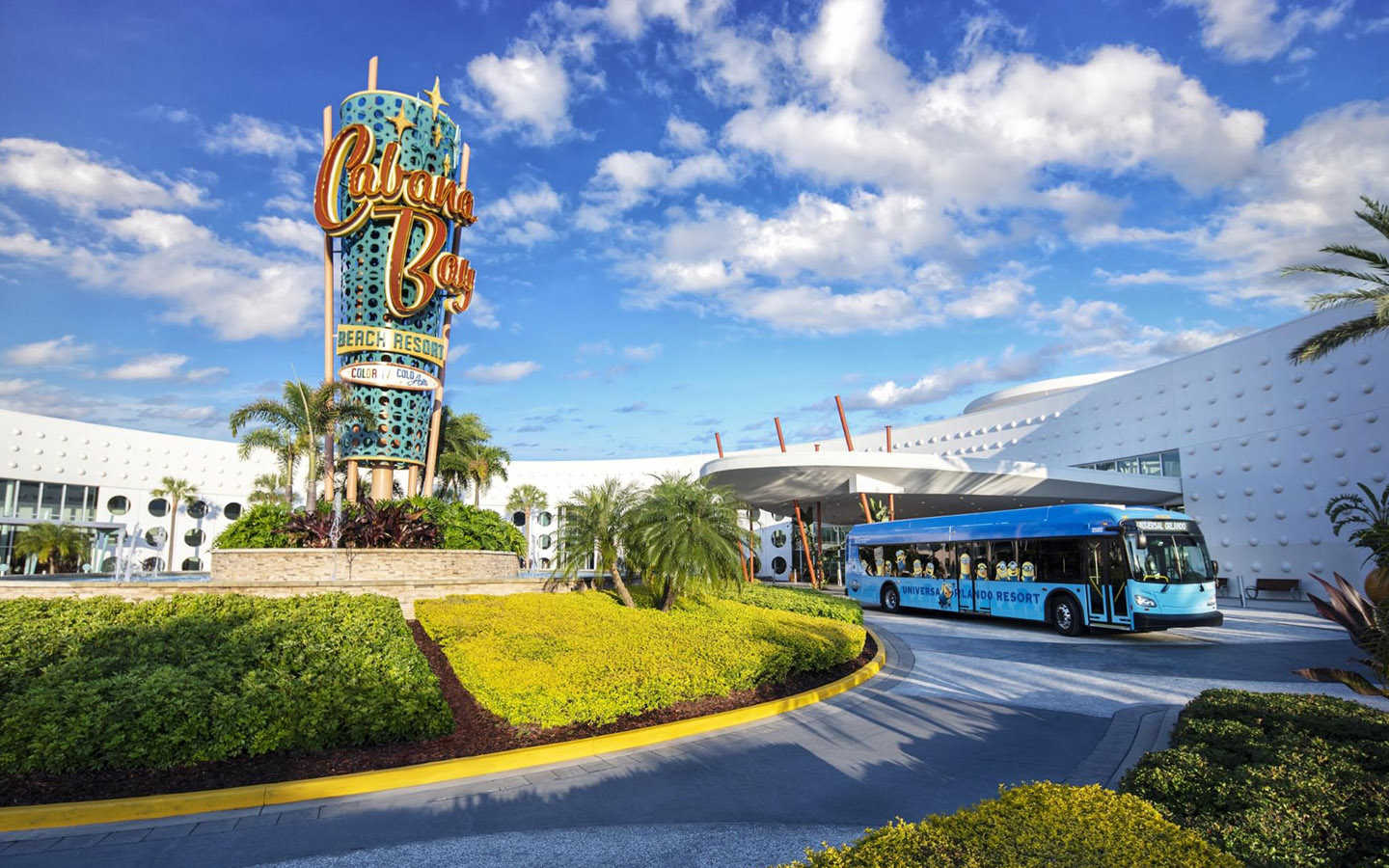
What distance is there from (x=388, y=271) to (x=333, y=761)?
74.4ft

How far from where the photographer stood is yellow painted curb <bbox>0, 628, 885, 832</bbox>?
5617 millimetres

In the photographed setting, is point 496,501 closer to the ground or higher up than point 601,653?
higher up

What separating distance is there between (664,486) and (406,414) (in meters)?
14.7

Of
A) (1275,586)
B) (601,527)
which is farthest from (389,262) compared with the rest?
(1275,586)

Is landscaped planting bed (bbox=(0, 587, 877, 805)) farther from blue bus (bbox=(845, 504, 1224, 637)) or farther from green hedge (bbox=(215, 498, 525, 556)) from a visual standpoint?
blue bus (bbox=(845, 504, 1224, 637))

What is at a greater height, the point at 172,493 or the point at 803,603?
the point at 172,493

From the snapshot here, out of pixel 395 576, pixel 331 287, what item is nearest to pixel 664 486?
pixel 395 576

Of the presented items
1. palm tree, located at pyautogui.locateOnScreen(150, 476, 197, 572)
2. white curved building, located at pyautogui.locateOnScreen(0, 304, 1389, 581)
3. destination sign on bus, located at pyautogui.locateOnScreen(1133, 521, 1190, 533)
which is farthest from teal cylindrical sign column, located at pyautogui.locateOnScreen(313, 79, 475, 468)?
palm tree, located at pyautogui.locateOnScreen(150, 476, 197, 572)

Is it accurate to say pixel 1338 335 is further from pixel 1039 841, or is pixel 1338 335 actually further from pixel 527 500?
pixel 527 500

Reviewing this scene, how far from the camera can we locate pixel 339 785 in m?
6.29

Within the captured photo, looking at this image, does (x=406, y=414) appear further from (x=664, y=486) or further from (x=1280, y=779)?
(x=1280, y=779)

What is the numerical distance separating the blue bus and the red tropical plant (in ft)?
34.8

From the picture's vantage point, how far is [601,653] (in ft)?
34.1

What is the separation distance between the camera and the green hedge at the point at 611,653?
333 inches
